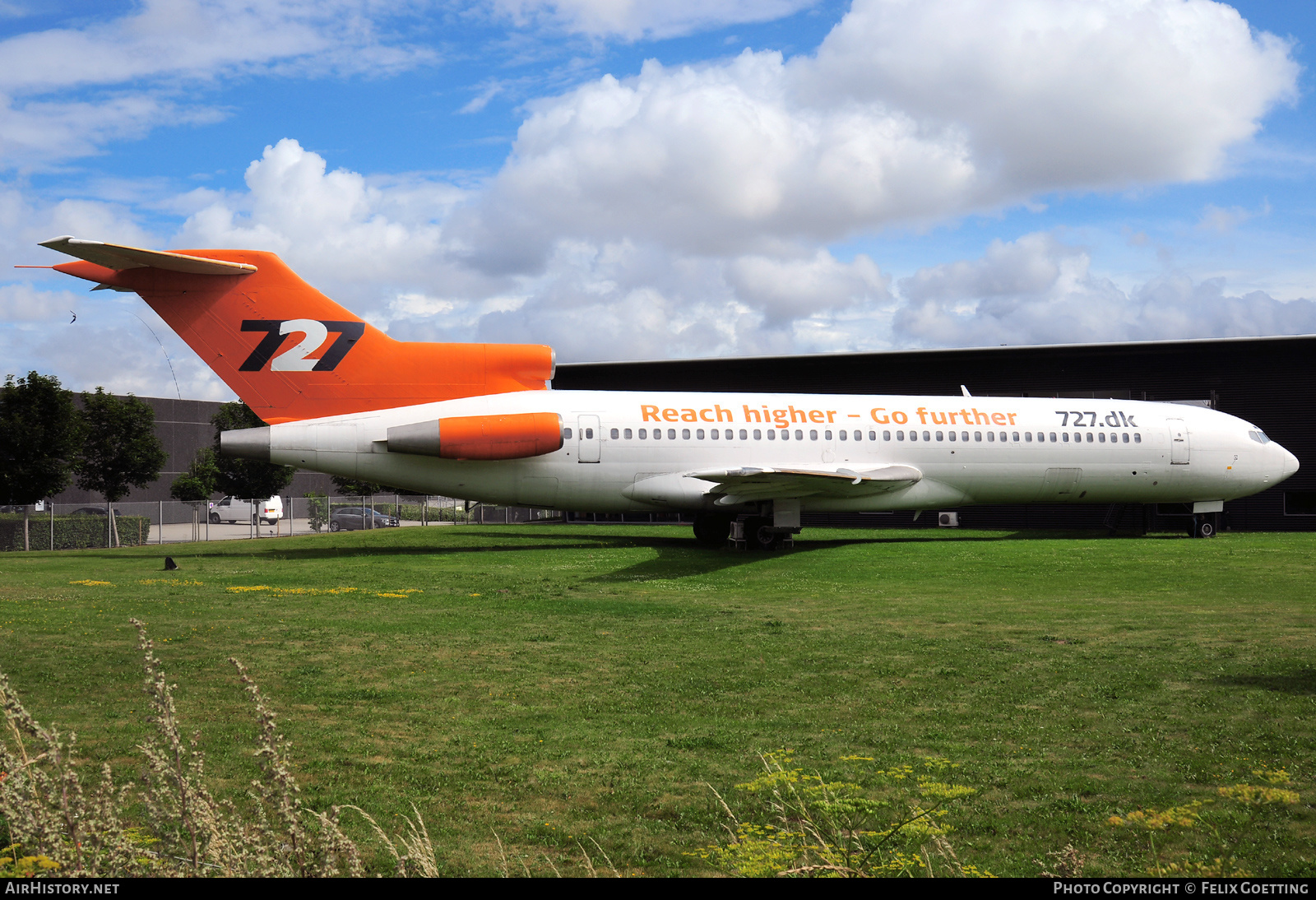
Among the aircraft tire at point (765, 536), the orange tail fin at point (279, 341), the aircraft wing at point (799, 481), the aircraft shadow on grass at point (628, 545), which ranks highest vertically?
the orange tail fin at point (279, 341)

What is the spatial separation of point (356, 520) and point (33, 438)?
14195mm

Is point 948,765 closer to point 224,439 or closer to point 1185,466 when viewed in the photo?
point 224,439

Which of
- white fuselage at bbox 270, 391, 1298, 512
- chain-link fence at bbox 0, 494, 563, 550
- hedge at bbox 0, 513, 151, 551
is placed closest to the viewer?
white fuselage at bbox 270, 391, 1298, 512

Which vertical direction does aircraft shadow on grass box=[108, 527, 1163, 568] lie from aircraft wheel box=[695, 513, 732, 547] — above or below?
below

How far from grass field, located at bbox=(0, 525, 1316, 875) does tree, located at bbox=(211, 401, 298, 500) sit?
31.6 metres

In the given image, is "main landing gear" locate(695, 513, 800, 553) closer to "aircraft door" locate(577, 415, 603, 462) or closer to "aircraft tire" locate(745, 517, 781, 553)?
"aircraft tire" locate(745, 517, 781, 553)

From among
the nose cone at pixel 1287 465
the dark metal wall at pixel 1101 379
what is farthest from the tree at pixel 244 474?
the nose cone at pixel 1287 465

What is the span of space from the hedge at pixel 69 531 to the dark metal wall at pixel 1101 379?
21275 mm

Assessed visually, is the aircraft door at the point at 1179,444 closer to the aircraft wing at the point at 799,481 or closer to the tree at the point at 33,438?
the aircraft wing at the point at 799,481

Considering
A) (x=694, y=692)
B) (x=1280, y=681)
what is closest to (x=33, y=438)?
(x=694, y=692)

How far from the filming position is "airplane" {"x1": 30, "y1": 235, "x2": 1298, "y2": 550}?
68.3 feet

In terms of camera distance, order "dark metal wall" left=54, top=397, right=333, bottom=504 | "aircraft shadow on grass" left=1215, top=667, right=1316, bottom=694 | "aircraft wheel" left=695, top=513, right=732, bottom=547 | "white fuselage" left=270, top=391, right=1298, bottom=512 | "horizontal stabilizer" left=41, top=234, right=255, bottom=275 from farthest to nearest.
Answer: "dark metal wall" left=54, top=397, right=333, bottom=504 → "aircraft wheel" left=695, top=513, right=732, bottom=547 → "white fuselage" left=270, top=391, right=1298, bottom=512 → "horizontal stabilizer" left=41, top=234, right=255, bottom=275 → "aircraft shadow on grass" left=1215, top=667, right=1316, bottom=694

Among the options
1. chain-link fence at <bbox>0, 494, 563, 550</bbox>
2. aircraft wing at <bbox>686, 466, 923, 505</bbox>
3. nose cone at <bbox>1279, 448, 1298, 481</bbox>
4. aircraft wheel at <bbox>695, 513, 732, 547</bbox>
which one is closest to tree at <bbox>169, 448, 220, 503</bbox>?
chain-link fence at <bbox>0, 494, 563, 550</bbox>

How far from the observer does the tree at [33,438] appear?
2977 cm
